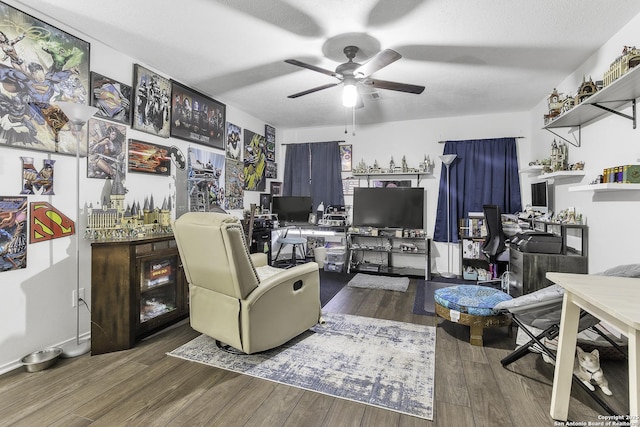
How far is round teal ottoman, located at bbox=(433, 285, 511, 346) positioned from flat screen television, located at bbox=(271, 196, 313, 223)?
3079mm

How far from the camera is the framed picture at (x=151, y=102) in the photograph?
3051 mm

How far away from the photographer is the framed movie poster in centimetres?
212

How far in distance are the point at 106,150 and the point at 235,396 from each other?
238 centimetres

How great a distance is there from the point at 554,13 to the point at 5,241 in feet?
13.7

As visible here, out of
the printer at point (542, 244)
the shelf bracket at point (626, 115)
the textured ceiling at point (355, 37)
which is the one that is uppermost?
the textured ceiling at point (355, 37)

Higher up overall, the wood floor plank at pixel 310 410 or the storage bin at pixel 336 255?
the storage bin at pixel 336 255

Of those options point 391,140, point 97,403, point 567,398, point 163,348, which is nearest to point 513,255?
point 567,398

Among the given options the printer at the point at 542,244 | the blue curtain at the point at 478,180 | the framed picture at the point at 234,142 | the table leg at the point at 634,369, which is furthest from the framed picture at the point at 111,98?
the blue curtain at the point at 478,180

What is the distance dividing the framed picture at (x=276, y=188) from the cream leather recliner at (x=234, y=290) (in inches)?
131

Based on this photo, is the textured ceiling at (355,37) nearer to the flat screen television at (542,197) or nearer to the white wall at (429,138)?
the white wall at (429,138)

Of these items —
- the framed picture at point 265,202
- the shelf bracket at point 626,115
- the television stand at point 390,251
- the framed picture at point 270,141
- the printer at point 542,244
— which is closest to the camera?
the shelf bracket at point 626,115

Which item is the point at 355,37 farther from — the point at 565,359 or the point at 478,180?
the point at 478,180

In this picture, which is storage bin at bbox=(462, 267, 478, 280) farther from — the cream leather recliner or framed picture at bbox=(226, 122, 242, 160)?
framed picture at bbox=(226, 122, 242, 160)

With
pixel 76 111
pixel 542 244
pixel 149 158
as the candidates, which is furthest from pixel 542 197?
pixel 76 111
